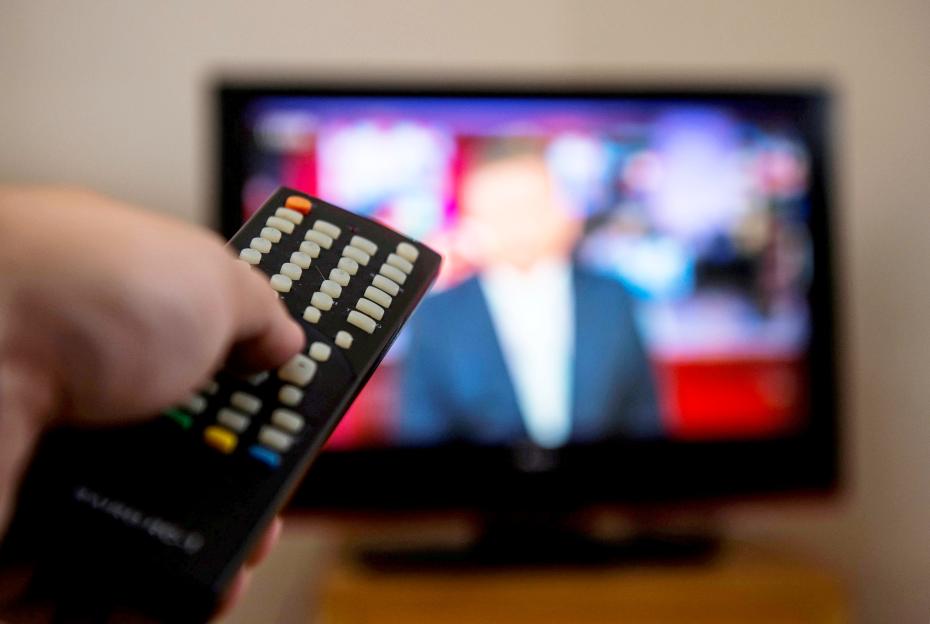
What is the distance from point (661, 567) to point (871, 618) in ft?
1.52

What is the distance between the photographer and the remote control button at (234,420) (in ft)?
1.28

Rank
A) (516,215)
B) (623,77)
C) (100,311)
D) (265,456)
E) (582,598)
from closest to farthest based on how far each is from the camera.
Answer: (100,311), (265,456), (582,598), (516,215), (623,77)

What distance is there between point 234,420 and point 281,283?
80 mm

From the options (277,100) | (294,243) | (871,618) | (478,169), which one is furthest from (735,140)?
(294,243)

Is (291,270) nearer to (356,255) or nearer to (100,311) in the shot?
(356,255)

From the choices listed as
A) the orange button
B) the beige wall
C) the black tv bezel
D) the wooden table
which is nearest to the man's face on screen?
the black tv bezel

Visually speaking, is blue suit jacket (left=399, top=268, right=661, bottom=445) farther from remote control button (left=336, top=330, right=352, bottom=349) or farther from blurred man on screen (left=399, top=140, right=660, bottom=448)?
remote control button (left=336, top=330, right=352, bottom=349)

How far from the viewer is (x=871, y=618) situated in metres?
1.35

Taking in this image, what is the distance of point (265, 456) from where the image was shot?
Result: 0.39m

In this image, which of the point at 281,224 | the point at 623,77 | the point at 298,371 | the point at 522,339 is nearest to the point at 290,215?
the point at 281,224

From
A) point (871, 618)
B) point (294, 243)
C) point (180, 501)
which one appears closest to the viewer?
point (180, 501)

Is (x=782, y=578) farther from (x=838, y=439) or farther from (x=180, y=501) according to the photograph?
(x=180, y=501)

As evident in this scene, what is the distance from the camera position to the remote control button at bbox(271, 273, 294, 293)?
0.44 m

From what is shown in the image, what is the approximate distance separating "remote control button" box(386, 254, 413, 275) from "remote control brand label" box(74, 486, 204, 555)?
0.18 m
